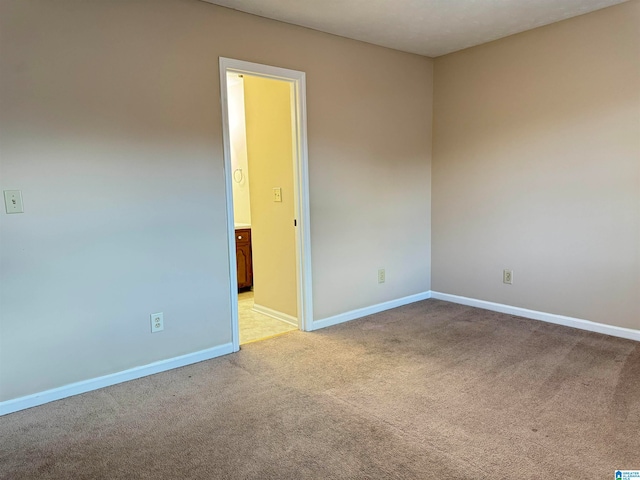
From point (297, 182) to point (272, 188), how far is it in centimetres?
48

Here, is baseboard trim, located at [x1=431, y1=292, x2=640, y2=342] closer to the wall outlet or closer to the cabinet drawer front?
the cabinet drawer front

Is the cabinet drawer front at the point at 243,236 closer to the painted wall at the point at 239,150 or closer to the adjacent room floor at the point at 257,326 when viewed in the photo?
the painted wall at the point at 239,150

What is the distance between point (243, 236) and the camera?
5.09m

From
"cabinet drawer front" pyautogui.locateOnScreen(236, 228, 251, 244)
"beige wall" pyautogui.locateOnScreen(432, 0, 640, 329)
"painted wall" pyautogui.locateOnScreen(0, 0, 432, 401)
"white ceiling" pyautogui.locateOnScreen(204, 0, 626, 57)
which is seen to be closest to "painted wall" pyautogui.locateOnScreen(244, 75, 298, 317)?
"painted wall" pyautogui.locateOnScreen(0, 0, 432, 401)

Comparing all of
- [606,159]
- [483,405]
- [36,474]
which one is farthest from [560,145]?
[36,474]

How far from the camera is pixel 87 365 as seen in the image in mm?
2623

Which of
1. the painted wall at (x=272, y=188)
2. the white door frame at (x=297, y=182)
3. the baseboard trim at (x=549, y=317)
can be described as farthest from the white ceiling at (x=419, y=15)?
the baseboard trim at (x=549, y=317)

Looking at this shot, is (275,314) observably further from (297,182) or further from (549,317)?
(549,317)

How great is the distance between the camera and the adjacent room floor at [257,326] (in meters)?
3.64

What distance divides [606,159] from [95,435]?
12.6 feet

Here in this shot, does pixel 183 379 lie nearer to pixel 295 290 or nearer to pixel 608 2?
pixel 295 290

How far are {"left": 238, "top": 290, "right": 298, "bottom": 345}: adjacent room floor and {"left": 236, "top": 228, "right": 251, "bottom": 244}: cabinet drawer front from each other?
2.83 feet

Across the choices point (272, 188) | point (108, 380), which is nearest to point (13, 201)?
point (108, 380)

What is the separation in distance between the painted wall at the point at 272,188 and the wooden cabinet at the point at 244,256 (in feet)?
2.68
